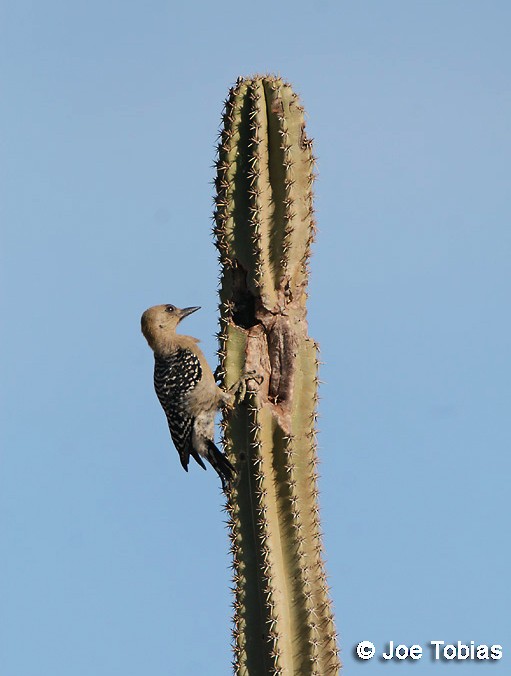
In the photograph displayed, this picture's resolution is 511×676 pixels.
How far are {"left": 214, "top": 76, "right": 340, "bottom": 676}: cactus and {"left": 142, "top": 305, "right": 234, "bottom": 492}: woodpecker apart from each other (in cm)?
50

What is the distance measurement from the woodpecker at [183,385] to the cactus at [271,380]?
0.50 metres

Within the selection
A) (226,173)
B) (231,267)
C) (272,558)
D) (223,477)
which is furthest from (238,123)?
(272,558)

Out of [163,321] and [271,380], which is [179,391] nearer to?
[163,321]

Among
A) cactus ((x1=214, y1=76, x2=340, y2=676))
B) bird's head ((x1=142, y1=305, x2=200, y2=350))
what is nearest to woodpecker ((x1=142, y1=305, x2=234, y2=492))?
bird's head ((x1=142, y1=305, x2=200, y2=350))

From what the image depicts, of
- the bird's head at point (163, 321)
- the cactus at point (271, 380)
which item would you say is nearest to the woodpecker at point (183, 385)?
the bird's head at point (163, 321)

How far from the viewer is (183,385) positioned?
7270 mm

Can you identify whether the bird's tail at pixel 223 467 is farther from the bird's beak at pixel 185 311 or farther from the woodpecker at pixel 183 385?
the bird's beak at pixel 185 311

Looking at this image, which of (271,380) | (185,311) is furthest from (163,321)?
(271,380)

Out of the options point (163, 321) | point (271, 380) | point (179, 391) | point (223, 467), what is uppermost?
point (163, 321)

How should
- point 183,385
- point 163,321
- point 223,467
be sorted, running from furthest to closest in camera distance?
point 163,321, point 183,385, point 223,467

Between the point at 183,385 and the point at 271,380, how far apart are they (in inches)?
59.9

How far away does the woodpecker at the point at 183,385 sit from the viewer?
22.4 ft

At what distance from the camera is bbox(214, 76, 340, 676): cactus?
17.6 feet

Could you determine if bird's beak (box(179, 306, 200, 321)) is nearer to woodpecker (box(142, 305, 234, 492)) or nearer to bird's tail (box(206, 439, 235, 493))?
woodpecker (box(142, 305, 234, 492))
